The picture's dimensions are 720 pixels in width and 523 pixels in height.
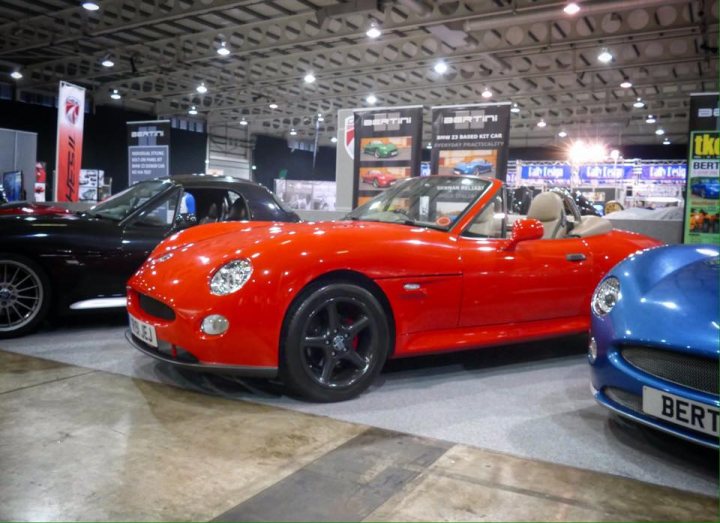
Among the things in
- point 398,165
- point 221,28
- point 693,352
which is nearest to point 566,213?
point 693,352

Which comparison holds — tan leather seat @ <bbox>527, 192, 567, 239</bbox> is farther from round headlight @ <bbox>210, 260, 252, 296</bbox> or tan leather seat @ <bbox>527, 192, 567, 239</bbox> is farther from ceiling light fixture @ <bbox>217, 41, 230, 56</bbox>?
ceiling light fixture @ <bbox>217, 41, 230, 56</bbox>

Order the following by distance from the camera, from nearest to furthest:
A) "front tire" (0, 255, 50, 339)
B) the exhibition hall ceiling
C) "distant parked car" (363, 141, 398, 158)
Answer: "front tire" (0, 255, 50, 339) → "distant parked car" (363, 141, 398, 158) → the exhibition hall ceiling

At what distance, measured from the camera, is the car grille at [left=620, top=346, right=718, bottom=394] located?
90.7 inches

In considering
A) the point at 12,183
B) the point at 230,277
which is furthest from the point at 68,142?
the point at 230,277

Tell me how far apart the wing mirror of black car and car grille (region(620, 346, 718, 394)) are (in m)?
3.62

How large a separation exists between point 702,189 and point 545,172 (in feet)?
41.9

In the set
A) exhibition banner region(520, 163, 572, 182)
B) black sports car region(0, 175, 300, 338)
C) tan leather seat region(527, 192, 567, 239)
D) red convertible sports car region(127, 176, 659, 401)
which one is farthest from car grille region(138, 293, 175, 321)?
exhibition banner region(520, 163, 572, 182)

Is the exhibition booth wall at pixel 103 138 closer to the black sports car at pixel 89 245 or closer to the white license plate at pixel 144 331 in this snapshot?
the black sports car at pixel 89 245

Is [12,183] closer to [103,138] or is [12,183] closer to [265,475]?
[103,138]

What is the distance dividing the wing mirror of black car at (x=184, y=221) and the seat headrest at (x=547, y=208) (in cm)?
267

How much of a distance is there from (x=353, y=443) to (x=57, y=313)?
116 inches

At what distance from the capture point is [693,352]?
2332 mm

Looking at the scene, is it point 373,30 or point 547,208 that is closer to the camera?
point 547,208

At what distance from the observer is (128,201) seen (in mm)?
5246
